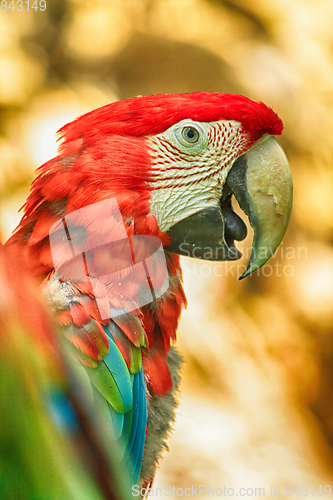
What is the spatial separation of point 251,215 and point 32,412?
1.51 ft

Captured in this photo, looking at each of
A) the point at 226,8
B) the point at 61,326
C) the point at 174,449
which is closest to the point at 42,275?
the point at 61,326

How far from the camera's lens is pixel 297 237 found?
4.70 feet

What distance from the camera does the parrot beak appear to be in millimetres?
627

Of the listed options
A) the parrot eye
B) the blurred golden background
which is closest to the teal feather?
the parrot eye

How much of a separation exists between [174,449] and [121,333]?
40.0 inches

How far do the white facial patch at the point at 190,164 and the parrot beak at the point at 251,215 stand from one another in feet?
0.06

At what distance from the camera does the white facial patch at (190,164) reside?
23.9 inches

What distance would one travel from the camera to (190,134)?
0.61 m

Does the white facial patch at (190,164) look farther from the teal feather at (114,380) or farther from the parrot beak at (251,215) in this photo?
the teal feather at (114,380)

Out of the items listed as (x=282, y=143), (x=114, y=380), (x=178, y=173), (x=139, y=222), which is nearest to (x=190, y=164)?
(x=178, y=173)

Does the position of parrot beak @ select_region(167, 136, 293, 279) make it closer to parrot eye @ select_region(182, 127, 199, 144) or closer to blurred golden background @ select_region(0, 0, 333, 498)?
parrot eye @ select_region(182, 127, 199, 144)

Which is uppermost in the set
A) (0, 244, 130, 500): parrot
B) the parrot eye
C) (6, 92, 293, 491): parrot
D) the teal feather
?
the parrot eye

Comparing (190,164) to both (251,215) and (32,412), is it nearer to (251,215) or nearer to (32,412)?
(251,215)

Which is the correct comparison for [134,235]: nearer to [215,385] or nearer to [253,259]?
[253,259]
